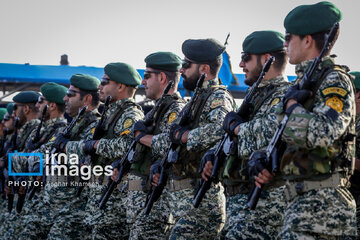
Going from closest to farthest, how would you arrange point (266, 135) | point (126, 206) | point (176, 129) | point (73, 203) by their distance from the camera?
point (266, 135), point (176, 129), point (126, 206), point (73, 203)

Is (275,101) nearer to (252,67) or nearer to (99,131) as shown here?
(252,67)

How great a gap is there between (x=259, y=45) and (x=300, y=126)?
1727 mm

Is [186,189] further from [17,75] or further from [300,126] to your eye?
[17,75]

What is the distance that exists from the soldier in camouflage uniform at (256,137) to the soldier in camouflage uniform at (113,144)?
7.27 feet

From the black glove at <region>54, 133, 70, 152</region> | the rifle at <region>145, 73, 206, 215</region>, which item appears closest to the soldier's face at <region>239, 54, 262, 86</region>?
the rifle at <region>145, 73, 206, 215</region>

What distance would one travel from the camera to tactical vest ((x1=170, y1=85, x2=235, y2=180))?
5.91 m

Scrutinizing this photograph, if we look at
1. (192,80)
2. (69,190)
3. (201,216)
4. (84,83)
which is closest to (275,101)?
(201,216)

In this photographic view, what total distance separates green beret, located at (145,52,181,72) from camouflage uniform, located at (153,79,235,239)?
1.12 meters

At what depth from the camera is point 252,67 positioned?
5.51 meters

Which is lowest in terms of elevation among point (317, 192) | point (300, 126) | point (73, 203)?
point (73, 203)

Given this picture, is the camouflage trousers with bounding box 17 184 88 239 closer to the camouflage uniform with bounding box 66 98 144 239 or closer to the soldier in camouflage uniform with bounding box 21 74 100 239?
the soldier in camouflage uniform with bounding box 21 74 100 239

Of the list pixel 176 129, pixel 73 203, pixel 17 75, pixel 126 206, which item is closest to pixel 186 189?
pixel 176 129

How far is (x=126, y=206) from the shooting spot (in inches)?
272

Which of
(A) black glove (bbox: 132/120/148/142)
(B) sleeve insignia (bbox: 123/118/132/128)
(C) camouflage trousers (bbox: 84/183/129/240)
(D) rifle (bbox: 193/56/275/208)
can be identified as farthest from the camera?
(B) sleeve insignia (bbox: 123/118/132/128)
